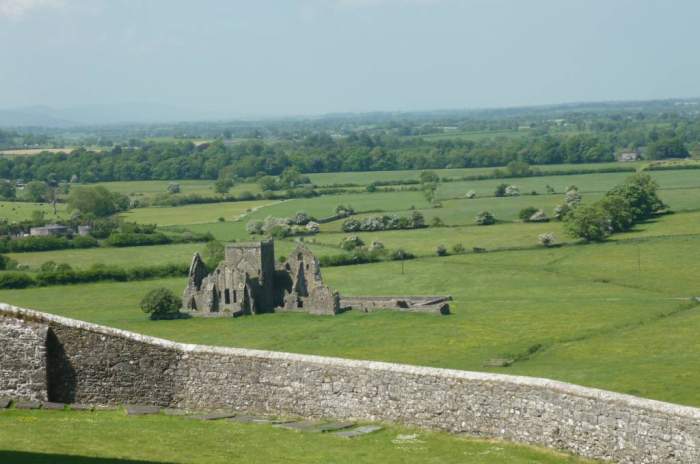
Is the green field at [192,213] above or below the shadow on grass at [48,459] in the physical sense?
below

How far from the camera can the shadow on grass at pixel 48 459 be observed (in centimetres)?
1702

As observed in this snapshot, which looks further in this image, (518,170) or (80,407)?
(518,170)

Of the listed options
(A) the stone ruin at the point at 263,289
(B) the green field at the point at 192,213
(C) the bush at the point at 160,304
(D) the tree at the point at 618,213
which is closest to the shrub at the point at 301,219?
(B) the green field at the point at 192,213

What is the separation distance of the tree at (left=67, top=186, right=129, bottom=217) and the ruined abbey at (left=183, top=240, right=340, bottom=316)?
6221 cm

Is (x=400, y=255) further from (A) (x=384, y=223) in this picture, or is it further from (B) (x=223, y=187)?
(B) (x=223, y=187)

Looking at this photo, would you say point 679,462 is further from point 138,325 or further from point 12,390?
point 138,325

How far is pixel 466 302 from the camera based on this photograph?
249 ft

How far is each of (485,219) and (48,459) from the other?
10409 centimetres

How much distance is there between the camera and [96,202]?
14462 cm

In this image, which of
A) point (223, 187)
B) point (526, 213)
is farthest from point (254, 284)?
point (223, 187)

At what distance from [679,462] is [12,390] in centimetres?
1167

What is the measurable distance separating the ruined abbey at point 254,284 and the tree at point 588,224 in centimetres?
3169

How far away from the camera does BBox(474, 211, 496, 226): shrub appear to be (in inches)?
4705

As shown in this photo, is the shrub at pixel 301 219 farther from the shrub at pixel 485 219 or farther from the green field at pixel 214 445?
the green field at pixel 214 445
